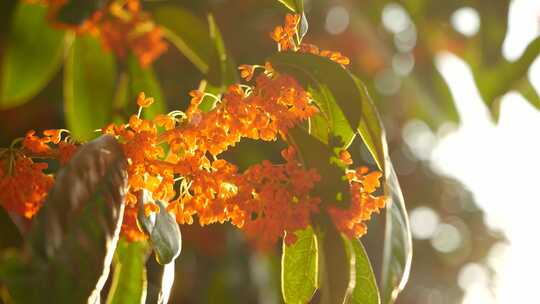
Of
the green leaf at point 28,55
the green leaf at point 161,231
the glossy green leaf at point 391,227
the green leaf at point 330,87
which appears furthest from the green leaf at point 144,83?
the glossy green leaf at point 391,227

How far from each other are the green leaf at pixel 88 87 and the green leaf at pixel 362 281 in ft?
2.74

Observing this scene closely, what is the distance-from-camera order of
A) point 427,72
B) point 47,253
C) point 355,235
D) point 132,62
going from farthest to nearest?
point 427,72 → point 132,62 → point 355,235 → point 47,253

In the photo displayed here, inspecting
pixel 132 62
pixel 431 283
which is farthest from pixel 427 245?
pixel 132 62

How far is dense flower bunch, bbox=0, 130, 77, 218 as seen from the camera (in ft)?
3.94

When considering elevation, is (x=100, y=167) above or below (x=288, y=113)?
below

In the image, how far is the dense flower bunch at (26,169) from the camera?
120cm

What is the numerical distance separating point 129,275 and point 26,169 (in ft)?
1.12

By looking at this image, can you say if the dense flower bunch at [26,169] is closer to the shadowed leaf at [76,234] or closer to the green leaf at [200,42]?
the shadowed leaf at [76,234]

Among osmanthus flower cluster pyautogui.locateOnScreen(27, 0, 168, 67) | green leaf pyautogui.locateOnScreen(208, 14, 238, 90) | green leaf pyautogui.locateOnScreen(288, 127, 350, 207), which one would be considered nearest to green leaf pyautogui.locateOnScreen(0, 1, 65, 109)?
osmanthus flower cluster pyautogui.locateOnScreen(27, 0, 168, 67)

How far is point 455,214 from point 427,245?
0.81 feet

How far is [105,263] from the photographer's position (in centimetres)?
96

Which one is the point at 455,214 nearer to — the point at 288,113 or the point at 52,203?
the point at 288,113

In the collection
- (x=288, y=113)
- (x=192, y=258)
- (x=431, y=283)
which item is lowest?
(x=431, y=283)

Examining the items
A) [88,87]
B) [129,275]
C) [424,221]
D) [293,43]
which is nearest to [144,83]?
A: [88,87]
